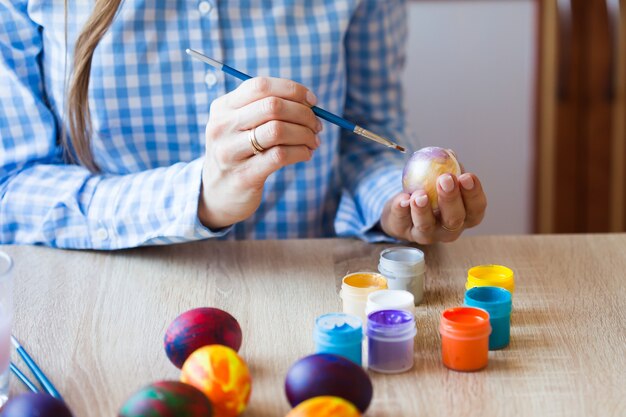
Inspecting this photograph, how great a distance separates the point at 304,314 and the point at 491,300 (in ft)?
0.68

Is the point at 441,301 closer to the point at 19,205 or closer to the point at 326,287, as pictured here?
the point at 326,287

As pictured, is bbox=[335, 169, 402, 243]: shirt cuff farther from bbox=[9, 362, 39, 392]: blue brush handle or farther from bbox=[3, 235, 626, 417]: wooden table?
bbox=[9, 362, 39, 392]: blue brush handle

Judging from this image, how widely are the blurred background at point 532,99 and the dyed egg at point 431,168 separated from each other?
4.32ft

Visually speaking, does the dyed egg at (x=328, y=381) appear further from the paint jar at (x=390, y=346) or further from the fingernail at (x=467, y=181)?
the fingernail at (x=467, y=181)

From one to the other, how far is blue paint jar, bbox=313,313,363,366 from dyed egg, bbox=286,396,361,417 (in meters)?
0.14

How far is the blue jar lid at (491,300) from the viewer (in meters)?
0.89

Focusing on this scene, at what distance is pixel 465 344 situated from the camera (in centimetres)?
83

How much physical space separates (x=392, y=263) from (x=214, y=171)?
0.25 metres

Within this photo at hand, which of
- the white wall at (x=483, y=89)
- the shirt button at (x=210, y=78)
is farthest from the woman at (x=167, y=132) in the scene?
the white wall at (x=483, y=89)

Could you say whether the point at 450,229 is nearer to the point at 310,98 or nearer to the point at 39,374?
the point at 310,98

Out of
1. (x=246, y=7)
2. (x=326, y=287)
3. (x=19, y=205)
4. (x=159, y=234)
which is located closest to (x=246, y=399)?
(x=326, y=287)

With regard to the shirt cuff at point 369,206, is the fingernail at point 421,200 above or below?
above

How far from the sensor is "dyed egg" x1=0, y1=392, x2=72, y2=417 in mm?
671

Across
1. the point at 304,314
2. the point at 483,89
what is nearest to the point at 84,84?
the point at 304,314
